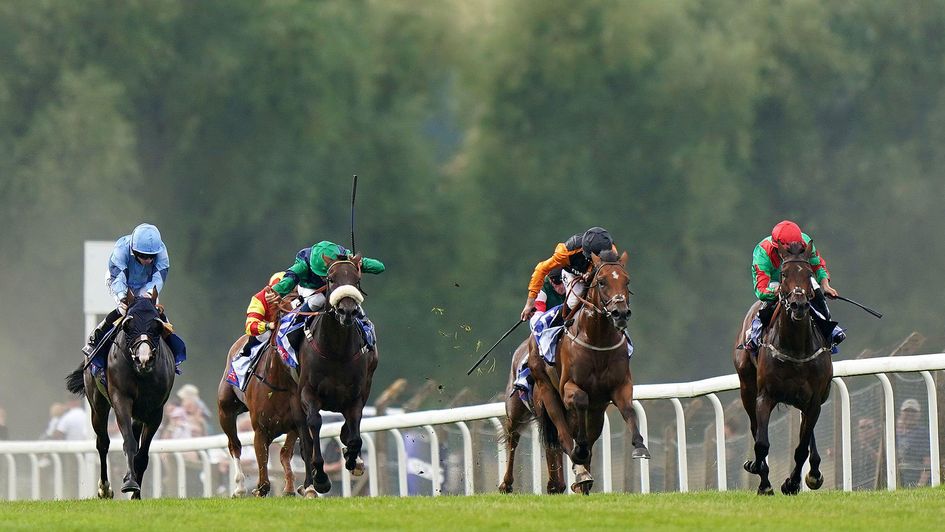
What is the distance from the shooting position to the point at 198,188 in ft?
114

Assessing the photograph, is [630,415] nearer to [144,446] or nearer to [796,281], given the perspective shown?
[796,281]

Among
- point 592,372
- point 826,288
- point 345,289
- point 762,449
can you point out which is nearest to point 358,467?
point 345,289

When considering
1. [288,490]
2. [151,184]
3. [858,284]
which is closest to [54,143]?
[151,184]

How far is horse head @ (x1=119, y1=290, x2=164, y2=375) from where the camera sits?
12461mm

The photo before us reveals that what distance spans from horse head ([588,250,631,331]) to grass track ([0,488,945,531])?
1.09 m

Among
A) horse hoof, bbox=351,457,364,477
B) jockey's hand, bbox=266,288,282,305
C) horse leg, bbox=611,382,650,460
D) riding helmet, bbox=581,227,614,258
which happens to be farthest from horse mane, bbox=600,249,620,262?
jockey's hand, bbox=266,288,282,305

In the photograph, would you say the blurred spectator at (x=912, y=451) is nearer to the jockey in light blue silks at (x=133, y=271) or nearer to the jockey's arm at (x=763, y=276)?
the jockey's arm at (x=763, y=276)

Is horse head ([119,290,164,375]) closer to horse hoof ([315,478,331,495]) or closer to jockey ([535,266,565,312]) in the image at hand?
horse hoof ([315,478,331,495])

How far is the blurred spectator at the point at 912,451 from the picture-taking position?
1252 centimetres

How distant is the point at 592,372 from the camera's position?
12.2 metres

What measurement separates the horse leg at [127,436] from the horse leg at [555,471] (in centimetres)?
268

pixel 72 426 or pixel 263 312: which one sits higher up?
pixel 263 312

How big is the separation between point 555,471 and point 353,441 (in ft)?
5.24

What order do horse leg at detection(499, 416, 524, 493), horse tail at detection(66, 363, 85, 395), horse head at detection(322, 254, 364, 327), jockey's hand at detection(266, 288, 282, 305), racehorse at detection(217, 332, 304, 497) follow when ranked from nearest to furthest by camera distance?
horse head at detection(322, 254, 364, 327) < racehorse at detection(217, 332, 304, 497) < horse tail at detection(66, 363, 85, 395) < horse leg at detection(499, 416, 524, 493) < jockey's hand at detection(266, 288, 282, 305)
